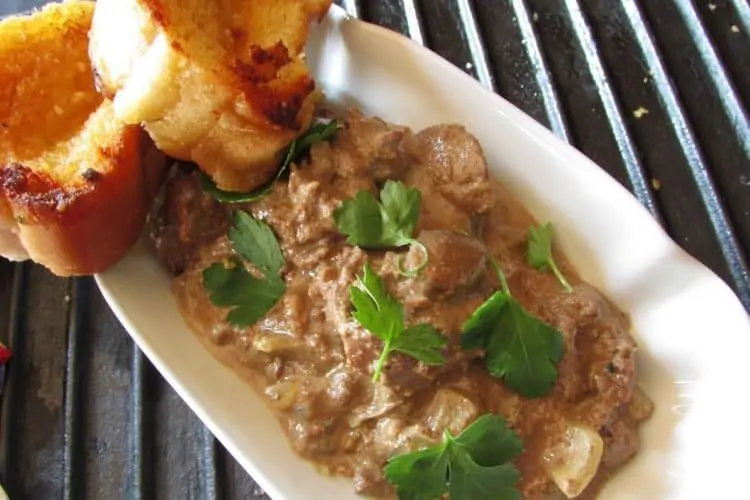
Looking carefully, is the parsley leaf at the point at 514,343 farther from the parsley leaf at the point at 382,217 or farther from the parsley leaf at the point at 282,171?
the parsley leaf at the point at 282,171

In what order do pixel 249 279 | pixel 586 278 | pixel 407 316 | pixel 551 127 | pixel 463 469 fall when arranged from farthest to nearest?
pixel 551 127
pixel 586 278
pixel 249 279
pixel 407 316
pixel 463 469

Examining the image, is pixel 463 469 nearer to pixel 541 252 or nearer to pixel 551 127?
pixel 541 252

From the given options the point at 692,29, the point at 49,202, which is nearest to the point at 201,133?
the point at 49,202

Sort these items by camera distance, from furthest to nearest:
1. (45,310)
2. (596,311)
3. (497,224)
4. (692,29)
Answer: (692,29)
(45,310)
(497,224)
(596,311)

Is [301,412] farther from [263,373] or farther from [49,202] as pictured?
[49,202]

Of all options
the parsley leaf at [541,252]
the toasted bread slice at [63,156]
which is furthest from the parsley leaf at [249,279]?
the parsley leaf at [541,252]

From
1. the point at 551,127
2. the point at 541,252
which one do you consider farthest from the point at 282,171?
the point at 551,127
